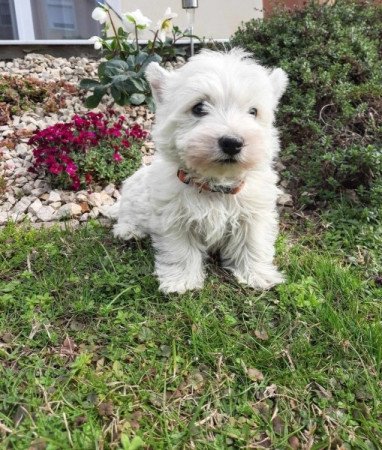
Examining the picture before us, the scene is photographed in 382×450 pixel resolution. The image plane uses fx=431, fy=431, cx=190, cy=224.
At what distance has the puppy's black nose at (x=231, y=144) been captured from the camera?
2289 millimetres

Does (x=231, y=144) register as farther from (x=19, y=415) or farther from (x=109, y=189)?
(x=109, y=189)

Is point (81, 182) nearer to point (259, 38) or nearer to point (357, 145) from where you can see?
point (357, 145)

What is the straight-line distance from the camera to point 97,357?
2.38 m

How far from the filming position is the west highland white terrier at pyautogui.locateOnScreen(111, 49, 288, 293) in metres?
2.38

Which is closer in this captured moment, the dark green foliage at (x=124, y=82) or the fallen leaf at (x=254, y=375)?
the fallen leaf at (x=254, y=375)

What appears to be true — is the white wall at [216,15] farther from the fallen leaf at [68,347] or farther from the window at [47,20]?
the fallen leaf at [68,347]

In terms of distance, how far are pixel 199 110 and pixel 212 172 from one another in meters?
0.37

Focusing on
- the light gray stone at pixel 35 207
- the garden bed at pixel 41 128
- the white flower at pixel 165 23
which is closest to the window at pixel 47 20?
the garden bed at pixel 41 128

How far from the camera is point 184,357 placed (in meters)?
2.37

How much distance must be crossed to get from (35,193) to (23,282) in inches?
56.8

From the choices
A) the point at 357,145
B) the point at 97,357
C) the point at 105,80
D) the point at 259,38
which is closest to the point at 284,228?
the point at 357,145

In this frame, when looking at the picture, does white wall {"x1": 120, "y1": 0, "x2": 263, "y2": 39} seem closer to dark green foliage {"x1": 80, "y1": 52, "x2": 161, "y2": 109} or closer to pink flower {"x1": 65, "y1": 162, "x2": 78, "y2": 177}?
dark green foliage {"x1": 80, "y1": 52, "x2": 161, "y2": 109}

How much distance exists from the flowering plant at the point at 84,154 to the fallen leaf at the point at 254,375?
8.43ft

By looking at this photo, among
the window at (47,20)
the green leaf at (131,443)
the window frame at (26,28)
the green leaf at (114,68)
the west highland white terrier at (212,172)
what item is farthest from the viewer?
the window at (47,20)
